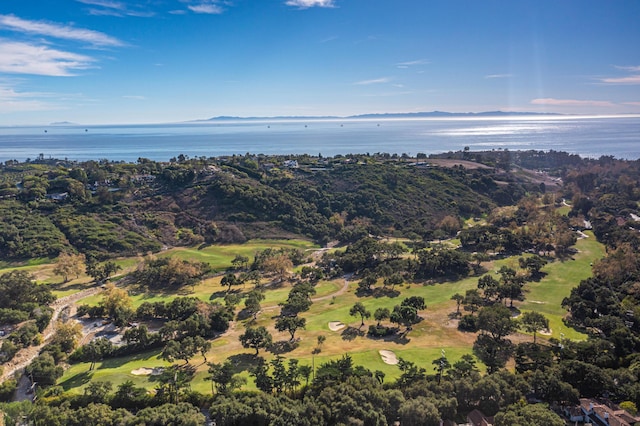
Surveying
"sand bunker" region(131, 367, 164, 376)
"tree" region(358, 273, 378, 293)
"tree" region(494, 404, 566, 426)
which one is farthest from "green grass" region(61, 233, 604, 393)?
"tree" region(494, 404, 566, 426)

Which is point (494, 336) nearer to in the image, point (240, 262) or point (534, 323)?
point (534, 323)

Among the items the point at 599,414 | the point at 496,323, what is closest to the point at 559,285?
the point at 496,323

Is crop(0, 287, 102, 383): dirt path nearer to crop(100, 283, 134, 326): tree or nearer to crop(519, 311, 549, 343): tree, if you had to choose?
crop(100, 283, 134, 326): tree

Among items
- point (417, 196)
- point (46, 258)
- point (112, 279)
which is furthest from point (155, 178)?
point (417, 196)

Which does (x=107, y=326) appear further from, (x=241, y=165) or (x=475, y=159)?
(x=475, y=159)

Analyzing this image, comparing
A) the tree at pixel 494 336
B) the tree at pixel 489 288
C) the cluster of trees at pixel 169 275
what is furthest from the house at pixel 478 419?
the cluster of trees at pixel 169 275

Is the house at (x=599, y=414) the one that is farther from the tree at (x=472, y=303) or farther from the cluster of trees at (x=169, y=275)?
the cluster of trees at (x=169, y=275)
